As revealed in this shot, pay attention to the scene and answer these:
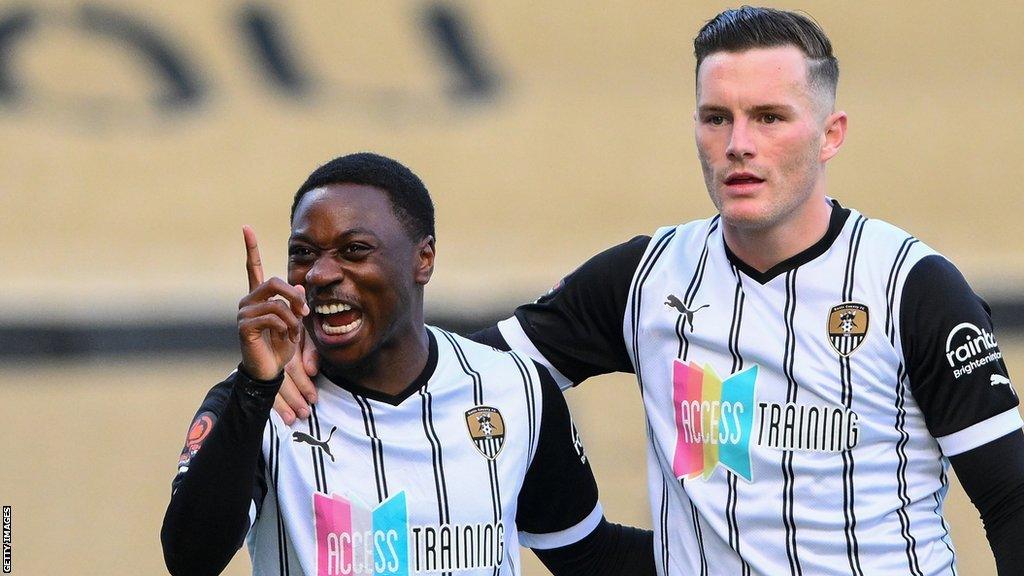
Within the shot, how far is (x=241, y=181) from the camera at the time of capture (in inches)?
193

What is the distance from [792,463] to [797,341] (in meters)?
0.21

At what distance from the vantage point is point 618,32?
4.98 m

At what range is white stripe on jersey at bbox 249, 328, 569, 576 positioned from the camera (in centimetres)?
229

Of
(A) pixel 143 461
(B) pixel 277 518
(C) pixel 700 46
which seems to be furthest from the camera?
(A) pixel 143 461

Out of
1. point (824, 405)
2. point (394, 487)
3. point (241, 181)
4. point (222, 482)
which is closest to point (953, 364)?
point (824, 405)

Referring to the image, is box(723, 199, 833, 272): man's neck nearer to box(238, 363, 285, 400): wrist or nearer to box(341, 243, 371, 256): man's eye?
box(341, 243, 371, 256): man's eye

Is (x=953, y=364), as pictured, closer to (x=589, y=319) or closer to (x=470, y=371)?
(x=589, y=319)

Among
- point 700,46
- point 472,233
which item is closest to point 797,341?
point 700,46

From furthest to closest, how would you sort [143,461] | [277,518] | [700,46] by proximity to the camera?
[143,461]
[700,46]
[277,518]

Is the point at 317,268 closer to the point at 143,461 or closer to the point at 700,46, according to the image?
the point at 700,46

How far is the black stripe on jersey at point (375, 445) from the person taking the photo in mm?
2332

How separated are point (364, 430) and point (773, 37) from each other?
0.95 m

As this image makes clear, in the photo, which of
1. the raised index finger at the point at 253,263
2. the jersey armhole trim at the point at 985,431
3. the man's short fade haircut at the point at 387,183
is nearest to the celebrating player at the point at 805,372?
the jersey armhole trim at the point at 985,431

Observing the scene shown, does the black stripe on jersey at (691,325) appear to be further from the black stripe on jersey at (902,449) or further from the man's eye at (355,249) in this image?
the man's eye at (355,249)
